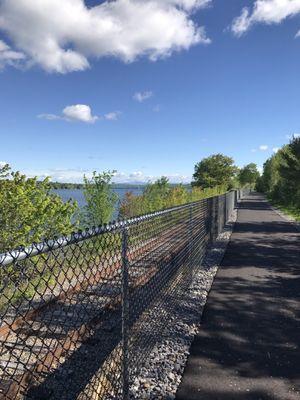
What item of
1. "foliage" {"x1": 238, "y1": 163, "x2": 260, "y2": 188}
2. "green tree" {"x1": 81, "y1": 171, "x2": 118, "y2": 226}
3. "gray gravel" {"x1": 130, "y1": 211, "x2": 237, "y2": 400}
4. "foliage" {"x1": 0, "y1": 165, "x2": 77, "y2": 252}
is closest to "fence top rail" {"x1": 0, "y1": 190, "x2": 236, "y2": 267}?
"gray gravel" {"x1": 130, "y1": 211, "x2": 237, "y2": 400}

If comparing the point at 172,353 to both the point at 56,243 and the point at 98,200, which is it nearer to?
the point at 56,243

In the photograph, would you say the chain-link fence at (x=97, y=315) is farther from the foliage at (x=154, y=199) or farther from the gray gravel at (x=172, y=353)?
the foliage at (x=154, y=199)

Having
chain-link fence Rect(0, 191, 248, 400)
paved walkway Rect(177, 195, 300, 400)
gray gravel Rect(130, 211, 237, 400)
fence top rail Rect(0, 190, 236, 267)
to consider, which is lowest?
paved walkway Rect(177, 195, 300, 400)

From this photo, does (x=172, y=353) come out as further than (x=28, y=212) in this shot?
No

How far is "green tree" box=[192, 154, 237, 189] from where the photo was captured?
78.2 meters

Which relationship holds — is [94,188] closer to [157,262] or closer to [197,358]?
[157,262]

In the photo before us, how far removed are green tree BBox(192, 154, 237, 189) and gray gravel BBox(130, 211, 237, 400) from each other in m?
70.6

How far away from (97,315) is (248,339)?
6.85 feet

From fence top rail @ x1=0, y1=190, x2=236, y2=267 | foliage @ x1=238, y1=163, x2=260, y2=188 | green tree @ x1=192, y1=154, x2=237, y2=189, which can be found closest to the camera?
fence top rail @ x1=0, y1=190, x2=236, y2=267

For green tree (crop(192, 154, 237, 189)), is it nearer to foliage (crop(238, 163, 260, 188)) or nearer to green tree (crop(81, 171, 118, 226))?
foliage (crop(238, 163, 260, 188))

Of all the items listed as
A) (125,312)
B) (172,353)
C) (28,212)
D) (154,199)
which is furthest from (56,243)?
(154,199)

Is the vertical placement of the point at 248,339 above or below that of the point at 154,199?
below

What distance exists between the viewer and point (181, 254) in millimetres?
6891

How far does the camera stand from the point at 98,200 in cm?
1370
